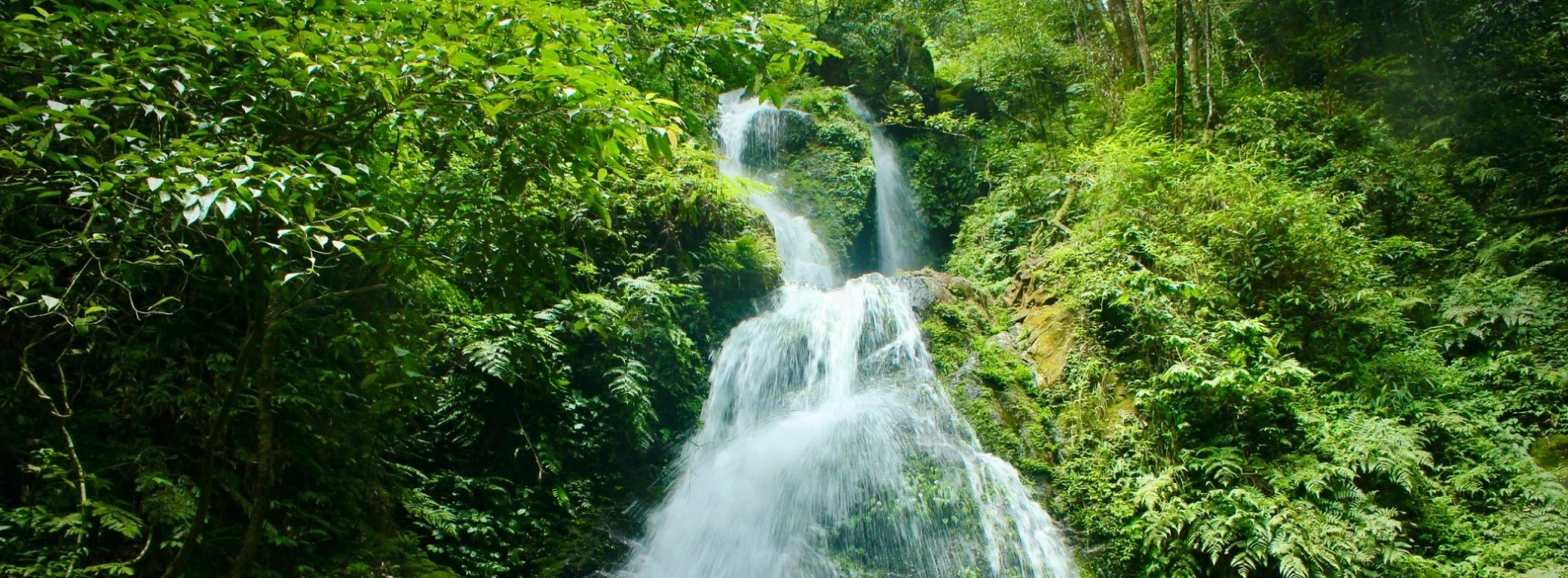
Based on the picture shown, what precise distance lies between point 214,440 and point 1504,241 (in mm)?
11257

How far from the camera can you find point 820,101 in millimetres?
14445

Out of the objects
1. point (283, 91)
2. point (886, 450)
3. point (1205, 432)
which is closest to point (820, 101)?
point (886, 450)

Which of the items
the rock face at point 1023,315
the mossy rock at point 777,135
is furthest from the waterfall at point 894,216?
the rock face at point 1023,315

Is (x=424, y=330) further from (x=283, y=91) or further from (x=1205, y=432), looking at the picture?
(x=1205, y=432)

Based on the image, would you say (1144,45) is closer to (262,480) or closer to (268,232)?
(268,232)

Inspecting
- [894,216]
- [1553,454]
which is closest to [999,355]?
[1553,454]

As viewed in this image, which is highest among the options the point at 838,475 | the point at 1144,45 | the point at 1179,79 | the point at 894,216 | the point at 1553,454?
the point at 1144,45

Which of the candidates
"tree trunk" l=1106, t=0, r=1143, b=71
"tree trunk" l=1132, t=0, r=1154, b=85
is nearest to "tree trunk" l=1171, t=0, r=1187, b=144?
"tree trunk" l=1132, t=0, r=1154, b=85

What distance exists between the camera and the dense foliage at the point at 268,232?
2475 millimetres

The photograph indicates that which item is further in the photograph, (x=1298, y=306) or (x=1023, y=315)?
(x=1023, y=315)

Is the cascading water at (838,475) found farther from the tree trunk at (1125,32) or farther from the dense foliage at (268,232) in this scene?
the tree trunk at (1125,32)

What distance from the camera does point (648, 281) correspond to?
727 cm

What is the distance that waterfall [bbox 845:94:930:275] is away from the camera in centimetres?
1439

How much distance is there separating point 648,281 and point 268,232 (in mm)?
4101
